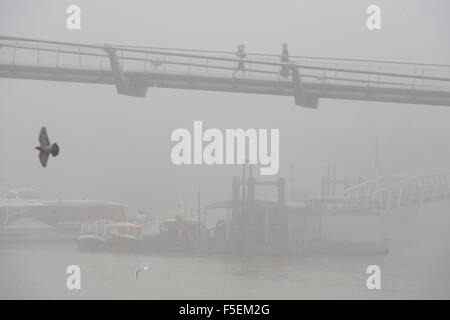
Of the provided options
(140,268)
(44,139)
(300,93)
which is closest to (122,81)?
(300,93)

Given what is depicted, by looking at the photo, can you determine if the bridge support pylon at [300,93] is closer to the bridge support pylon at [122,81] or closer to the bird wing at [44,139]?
the bridge support pylon at [122,81]

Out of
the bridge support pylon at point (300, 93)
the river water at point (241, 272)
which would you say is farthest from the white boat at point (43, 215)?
the bridge support pylon at point (300, 93)

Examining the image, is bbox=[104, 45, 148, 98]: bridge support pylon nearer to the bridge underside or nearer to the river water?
the bridge underside

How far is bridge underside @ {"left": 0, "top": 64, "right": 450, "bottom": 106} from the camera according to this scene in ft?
73.8

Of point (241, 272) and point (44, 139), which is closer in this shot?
point (44, 139)

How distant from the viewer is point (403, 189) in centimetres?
2645

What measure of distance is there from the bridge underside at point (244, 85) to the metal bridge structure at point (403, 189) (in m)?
3.25

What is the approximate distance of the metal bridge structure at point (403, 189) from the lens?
1025 inches

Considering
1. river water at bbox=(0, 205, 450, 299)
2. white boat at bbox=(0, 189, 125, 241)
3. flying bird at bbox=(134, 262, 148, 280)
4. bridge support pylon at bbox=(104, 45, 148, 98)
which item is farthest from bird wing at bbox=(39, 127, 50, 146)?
white boat at bbox=(0, 189, 125, 241)

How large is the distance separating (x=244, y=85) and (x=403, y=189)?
6.26 meters

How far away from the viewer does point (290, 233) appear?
98.9ft

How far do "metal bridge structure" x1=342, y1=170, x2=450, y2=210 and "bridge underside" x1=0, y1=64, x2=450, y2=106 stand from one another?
3246 mm

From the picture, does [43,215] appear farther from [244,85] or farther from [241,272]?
[244,85]
